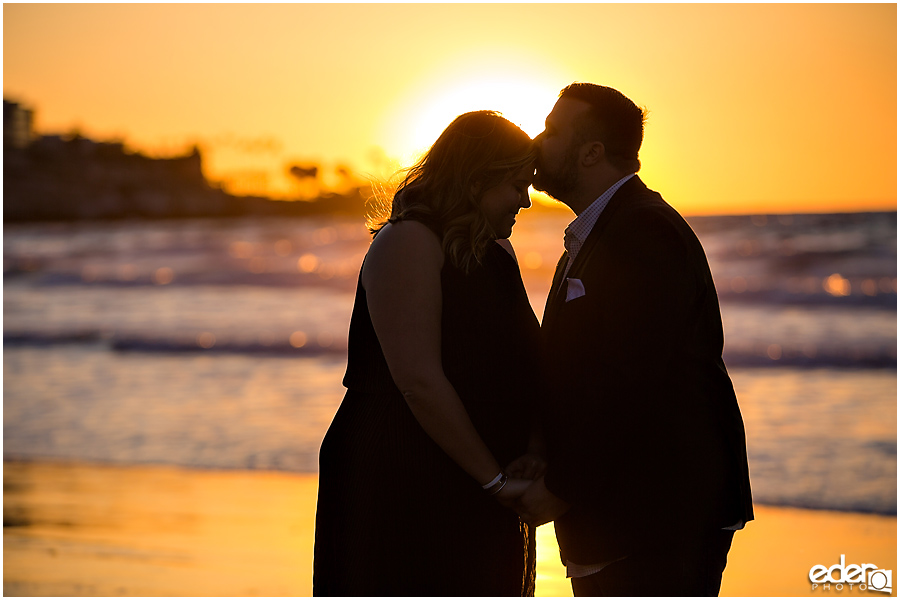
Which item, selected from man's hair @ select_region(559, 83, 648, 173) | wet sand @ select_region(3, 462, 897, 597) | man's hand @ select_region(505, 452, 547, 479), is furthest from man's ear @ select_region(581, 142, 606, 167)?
wet sand @ select_region(3, 462, 897, 597)

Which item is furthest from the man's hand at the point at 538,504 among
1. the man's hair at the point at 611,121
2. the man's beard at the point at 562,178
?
the man's hair at the point at 611,121

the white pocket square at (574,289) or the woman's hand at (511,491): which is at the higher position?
the white pocket square at (574,289)

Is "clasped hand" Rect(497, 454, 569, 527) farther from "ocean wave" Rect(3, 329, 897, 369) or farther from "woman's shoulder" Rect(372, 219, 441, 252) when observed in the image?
"ocean wave" Rect(3, 329, 897, 369)

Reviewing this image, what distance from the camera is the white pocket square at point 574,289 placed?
8.00 feet

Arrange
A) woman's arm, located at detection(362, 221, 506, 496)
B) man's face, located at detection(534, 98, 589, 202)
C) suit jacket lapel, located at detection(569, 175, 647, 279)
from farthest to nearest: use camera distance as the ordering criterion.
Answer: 1. man's face, located at detection(534, 98, 589, 202)
2. suit jacket lapel, located at detection(569, 175, 647, 279)
3. woman's arm, located at detection(362, 221, 506, 496)

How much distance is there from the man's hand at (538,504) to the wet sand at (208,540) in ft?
6.64

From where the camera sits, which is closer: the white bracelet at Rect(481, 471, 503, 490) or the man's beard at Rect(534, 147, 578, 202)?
the white bracelet at Rect(481, 471, 503, 490)

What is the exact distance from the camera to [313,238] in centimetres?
3184

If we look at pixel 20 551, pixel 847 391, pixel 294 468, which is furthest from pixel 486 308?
pixel 847 391

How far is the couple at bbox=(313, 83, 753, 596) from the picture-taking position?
7.65 feet

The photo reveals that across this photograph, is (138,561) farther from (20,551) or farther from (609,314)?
(609,314)

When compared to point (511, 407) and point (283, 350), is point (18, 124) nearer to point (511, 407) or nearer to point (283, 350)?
point (283, 350)

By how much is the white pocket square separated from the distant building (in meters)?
53.5

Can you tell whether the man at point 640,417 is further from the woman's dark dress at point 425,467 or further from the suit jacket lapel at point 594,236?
the woman's dark dress at point 425,467
